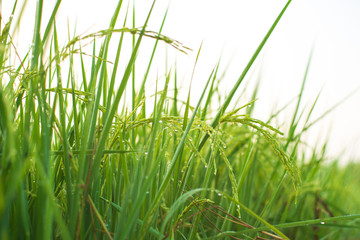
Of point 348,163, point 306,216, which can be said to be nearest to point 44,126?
point 306,216

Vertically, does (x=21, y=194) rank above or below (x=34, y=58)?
below

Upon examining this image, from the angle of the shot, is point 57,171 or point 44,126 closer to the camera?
point 44,126

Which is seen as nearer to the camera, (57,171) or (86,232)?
(86,232)

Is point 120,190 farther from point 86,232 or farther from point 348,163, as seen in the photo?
point 348,163

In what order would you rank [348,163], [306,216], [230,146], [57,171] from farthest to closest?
[348,163] < [306,216] < [230,146] < [57,171]

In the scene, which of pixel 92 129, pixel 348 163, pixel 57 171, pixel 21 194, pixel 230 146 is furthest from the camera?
pixel 348 163

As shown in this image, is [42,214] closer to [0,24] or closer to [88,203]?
[88,203]

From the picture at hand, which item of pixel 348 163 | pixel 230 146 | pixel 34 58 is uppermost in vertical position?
pixel 34 58

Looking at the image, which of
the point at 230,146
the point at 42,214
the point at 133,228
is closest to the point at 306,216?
the point at 230,146

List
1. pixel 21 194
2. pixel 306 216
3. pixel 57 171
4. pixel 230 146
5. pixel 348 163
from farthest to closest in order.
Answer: pixel 348 163 → pixel 306 216 → pixel 230 146 → pixel 57 171 → pixel 21 194
